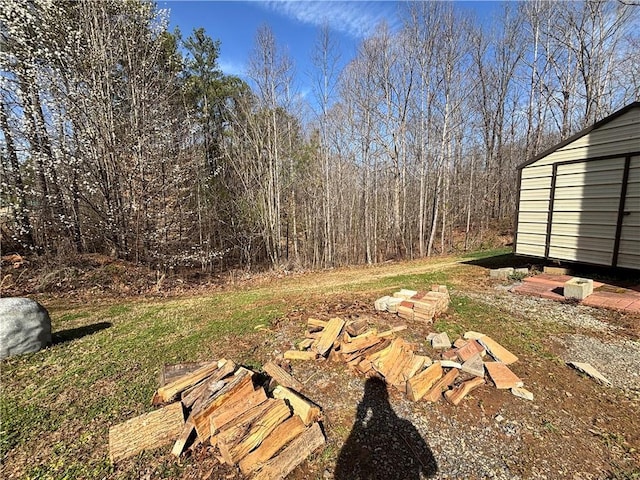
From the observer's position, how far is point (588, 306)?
4.36m

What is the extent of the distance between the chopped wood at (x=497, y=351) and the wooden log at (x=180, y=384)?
2.79m

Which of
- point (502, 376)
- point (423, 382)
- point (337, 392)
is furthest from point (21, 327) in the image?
point (502, 376)

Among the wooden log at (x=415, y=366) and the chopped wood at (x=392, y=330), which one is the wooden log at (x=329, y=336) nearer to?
the chopped wood at (x=392, y=330)

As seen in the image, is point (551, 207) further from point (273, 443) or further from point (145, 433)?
point (145, 433)

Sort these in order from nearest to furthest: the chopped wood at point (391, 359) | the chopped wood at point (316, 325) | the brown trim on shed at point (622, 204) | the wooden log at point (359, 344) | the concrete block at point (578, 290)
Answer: the chopped wood at point (391, 359) < the wooden log at point (359, 344) < the chopped wood at point (316, 325) < the concrete block at point (578, 290) < the brown trim on shed at point (622, 204)

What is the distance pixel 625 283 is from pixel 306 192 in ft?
34.1

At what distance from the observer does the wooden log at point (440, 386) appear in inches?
95.8

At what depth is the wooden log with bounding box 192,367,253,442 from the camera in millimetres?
2023

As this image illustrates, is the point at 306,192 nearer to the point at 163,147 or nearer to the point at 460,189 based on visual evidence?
the point at 163,147

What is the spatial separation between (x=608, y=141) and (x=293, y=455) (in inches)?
274

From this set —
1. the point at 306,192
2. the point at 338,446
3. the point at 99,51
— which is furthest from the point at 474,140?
the point at 338,446

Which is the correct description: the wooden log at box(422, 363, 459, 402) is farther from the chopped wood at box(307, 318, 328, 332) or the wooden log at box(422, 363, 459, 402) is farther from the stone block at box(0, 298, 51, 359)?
the stone block at box(0, 298, 51, 359)

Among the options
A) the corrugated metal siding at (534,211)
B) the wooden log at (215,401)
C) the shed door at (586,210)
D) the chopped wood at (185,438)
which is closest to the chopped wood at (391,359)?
the wooden log at (215,401)

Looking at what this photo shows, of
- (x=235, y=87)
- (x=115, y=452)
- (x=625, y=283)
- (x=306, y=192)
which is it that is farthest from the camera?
(x=306, y=192)
